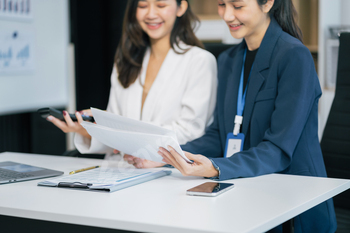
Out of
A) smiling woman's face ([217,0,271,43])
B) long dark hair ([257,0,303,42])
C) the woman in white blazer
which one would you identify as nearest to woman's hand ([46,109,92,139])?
the woman in white blazer

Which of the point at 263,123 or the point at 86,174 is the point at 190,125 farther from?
the point at 86,174

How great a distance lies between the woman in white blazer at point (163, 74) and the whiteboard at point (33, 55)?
54.3 inches

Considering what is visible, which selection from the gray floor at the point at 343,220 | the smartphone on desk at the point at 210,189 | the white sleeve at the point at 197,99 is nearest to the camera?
the smartphone on desk at the point at 210,189

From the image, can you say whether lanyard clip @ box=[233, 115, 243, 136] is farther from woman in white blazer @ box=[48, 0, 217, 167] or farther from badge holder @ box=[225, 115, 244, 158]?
woman in white blazer @ box=[48, 0, 217, 167]

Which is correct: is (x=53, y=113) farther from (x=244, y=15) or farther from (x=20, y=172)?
(x=244, y=15)

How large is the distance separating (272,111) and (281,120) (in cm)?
11

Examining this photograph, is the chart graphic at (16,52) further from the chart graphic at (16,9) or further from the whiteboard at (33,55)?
the chart graphic at (16,9)

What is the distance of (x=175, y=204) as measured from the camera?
3.70ft

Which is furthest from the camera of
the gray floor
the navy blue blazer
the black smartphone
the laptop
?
the black smartphone

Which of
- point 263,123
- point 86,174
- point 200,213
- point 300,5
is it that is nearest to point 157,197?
point 200,213

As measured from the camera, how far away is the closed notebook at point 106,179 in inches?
51.3

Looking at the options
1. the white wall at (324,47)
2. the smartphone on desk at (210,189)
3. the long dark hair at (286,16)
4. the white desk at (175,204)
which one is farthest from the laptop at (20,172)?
the white wall at (324,47)

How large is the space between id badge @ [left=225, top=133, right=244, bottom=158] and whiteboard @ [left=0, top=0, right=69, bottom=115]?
209cm

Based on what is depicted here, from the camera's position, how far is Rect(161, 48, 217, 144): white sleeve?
81.1 inches
